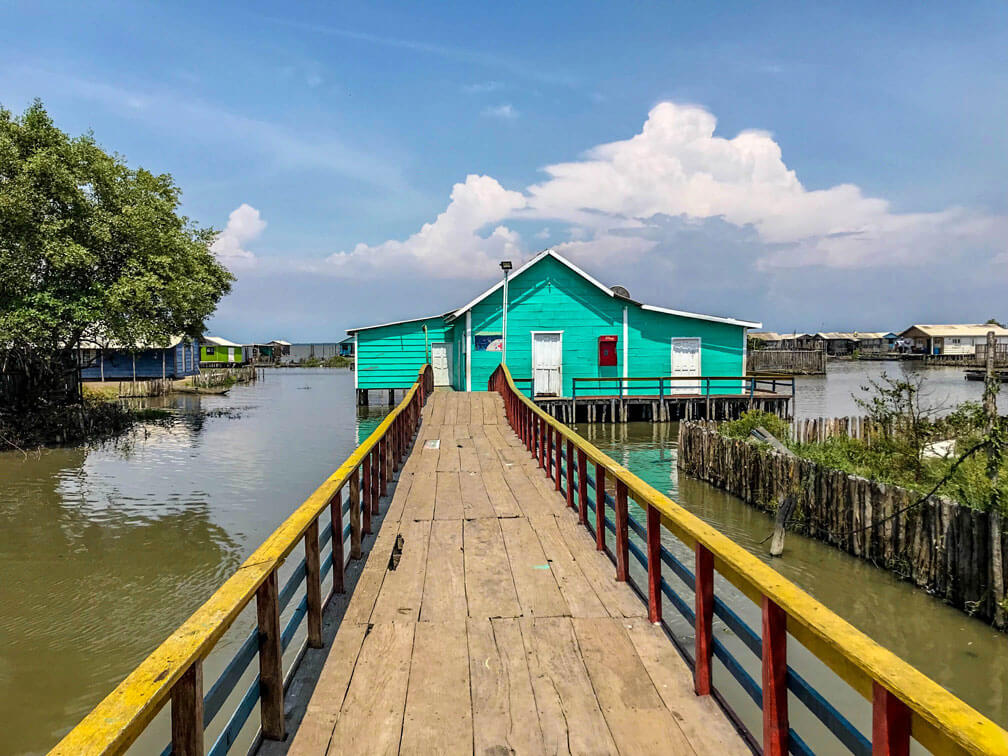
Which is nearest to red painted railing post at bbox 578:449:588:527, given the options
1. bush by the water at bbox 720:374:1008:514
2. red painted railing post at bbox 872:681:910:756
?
red painted railing post at bbox 872:681:910:756

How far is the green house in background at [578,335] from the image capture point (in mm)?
26812

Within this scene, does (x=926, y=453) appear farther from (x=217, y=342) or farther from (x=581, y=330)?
(x=217, y=342)

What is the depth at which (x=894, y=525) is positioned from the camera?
908 cm

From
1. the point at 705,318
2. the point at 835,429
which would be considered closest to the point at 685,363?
the point at 705,318

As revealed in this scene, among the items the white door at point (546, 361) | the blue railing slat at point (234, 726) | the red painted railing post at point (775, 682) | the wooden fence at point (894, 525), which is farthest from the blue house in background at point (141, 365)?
the red painted railing post at point (775, 682)

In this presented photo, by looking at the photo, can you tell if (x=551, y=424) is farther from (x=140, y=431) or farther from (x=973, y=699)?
(x=140, y=431)

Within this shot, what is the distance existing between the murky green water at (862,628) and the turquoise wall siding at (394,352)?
21.2 metres

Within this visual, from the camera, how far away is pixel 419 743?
3.05m

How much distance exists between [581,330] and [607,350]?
1.35 m

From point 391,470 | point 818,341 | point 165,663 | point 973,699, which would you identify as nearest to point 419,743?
point 165,663

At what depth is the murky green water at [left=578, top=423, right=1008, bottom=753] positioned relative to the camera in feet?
19.9

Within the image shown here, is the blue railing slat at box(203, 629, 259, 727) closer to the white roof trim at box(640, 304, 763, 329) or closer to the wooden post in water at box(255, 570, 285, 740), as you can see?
the wooden post in water at box(255, 570, 285, 740)

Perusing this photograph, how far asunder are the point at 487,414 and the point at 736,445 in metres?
6.09

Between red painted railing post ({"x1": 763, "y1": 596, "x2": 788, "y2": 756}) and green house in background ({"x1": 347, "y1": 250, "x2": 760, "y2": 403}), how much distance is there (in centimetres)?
2390
